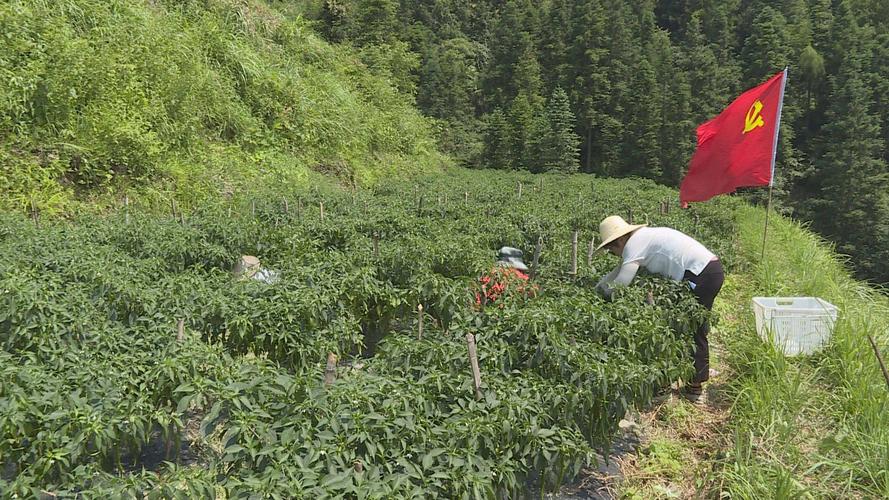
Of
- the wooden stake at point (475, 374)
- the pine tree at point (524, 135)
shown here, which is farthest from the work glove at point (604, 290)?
the pine tree at point (524, 135)

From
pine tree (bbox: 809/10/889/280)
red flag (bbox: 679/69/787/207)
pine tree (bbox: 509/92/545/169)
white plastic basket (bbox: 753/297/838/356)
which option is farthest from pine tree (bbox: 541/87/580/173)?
white plastic basket (bbox: 753/297/838/356)

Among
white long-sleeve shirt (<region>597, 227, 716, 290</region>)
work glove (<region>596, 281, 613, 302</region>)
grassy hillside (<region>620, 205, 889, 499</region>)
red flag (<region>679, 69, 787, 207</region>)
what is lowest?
grassy hillside (<region>620, 205, 889, 499</region>)

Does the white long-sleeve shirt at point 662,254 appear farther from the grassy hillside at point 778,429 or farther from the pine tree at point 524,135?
the pine tree at point 524,135

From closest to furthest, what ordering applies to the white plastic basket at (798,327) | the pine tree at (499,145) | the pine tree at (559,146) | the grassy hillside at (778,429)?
the grassy hillside at (778,429), the white plastic basket at (798,327), the pine tree at (559,146), the pine tree at (499,145)

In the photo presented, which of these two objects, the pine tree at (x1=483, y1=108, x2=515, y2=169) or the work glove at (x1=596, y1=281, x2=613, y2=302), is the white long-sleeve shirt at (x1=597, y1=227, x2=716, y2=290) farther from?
the pine tree at (x1=483, y1=108, x2=515, y2=169)

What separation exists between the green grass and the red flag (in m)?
1.77

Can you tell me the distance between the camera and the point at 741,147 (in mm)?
6711

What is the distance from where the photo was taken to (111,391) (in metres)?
2.70

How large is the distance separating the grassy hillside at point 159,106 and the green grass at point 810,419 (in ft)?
28.4

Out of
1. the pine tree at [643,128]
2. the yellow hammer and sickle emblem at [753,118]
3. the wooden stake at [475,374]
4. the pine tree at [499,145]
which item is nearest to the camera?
the wooden stake at [475,374]

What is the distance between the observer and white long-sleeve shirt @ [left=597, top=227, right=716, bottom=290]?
4293mm

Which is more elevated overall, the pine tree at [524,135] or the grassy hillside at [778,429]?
the pine tree at [524,135]

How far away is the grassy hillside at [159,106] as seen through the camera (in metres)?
8.58

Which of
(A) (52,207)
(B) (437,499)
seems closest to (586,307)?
(B) (437,499)
